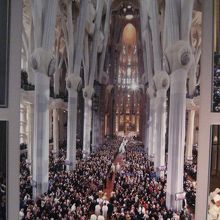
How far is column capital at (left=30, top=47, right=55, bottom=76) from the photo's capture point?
13879mm

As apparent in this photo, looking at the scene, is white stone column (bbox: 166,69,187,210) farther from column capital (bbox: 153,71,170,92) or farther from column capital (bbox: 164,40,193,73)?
column capital (bbox: 153,71,170,92)

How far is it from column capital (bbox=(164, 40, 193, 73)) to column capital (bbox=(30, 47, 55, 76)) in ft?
18.6

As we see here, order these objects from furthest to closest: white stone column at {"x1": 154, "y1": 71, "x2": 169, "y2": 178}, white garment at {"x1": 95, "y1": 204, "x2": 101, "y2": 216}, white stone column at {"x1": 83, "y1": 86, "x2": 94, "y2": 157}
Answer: white stone column at {"x1": 83, "y1": 86, "x2": 94, "y2": 157} < white stone column at {"x1": 154, "y1": 71, "x2": 169, "y2": 178} < white garment at {"x1": 95, "y1": 204, "x2": 101, "y2": 216}

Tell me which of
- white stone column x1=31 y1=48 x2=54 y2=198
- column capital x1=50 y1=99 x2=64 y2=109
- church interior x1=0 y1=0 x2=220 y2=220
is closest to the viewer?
church interior x1=0 y1=0 x2=220 y2=220

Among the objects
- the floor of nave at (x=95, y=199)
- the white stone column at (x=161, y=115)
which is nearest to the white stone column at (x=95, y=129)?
the white stone column at (x=161, y=115)

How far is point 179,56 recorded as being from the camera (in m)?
12.1

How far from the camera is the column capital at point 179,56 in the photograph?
11961 mm

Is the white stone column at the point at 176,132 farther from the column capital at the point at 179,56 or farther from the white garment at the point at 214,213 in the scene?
the white garment at the point at 214,213

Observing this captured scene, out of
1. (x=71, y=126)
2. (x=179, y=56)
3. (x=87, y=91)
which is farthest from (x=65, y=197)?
(x=87, y=91)

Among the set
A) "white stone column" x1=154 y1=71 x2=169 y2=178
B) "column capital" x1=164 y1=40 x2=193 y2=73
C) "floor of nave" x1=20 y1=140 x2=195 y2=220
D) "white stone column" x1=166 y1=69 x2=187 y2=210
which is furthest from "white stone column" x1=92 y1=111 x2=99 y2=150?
"column capital" x1=164 y1=40 x2=193 y2=73

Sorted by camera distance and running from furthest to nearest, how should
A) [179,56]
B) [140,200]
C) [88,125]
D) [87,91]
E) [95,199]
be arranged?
[88,125], [87,91], [95,199], [140,200], [179,56]

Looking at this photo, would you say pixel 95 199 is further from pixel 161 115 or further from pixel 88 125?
pixel 88 125

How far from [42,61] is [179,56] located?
21.2 feet

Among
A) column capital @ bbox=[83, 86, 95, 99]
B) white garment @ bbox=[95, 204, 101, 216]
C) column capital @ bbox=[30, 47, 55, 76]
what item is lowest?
white garment @ bbox=[95, 204, 101, 216]
